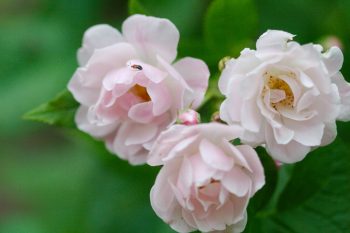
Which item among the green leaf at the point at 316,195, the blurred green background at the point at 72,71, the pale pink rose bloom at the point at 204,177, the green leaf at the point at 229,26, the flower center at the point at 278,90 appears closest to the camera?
the pale pink rose bloom at the point at 204,177

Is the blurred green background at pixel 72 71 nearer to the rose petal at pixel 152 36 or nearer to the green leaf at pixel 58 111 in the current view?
the green leaf at pixel 58 111

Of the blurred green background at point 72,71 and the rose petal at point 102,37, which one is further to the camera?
the blurred green background at point 72,71

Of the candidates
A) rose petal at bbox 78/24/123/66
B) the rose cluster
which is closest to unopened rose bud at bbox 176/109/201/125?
the rose cluster

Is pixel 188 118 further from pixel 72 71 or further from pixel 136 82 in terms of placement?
pixel 72 71

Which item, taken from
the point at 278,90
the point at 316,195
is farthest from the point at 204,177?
the point at 316,195

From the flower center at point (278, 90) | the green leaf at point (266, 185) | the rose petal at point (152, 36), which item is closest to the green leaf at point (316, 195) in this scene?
the green leaf at point (266, 185)

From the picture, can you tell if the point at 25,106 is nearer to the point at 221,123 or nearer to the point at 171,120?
the point at 171,120

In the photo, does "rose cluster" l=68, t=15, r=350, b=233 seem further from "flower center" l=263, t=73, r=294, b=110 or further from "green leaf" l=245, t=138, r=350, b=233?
"green leaf" l=245, t=138, r=350, b=233

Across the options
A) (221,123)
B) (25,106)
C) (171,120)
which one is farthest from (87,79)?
(25,106)
